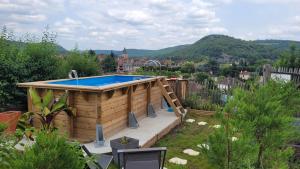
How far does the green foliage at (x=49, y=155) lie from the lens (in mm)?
1686

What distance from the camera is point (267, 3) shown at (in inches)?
468

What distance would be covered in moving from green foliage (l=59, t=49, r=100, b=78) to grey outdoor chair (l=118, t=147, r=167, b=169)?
281 inches

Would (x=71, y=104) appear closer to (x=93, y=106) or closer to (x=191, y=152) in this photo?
(x=93, y=106)

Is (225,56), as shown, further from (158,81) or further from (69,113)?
(69,113)

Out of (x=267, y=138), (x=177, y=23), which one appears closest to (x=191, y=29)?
(x=177, y=23)

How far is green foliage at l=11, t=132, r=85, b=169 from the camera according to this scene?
1.69m

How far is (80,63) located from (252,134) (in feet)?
28.1

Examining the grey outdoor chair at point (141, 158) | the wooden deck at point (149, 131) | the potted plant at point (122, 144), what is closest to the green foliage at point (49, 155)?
the grey outdoor chair at point (141, 158)

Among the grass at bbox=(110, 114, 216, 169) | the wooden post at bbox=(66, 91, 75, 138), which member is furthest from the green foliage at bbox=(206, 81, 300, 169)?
the wooden post at bbox=(66, 91, 75, 138)

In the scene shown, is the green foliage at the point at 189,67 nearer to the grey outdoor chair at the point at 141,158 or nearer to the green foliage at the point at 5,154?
the grey outdoor chair at the point at 141,158

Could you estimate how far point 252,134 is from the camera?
2793mm

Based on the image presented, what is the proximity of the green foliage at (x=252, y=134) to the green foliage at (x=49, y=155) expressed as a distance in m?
1.24

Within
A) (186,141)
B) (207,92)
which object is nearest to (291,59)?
(207,92)

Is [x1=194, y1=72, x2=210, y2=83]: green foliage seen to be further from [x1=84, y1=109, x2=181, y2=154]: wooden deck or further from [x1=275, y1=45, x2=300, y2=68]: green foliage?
[x1=275, y1=45, x2=300, y2=68]: green foliage
